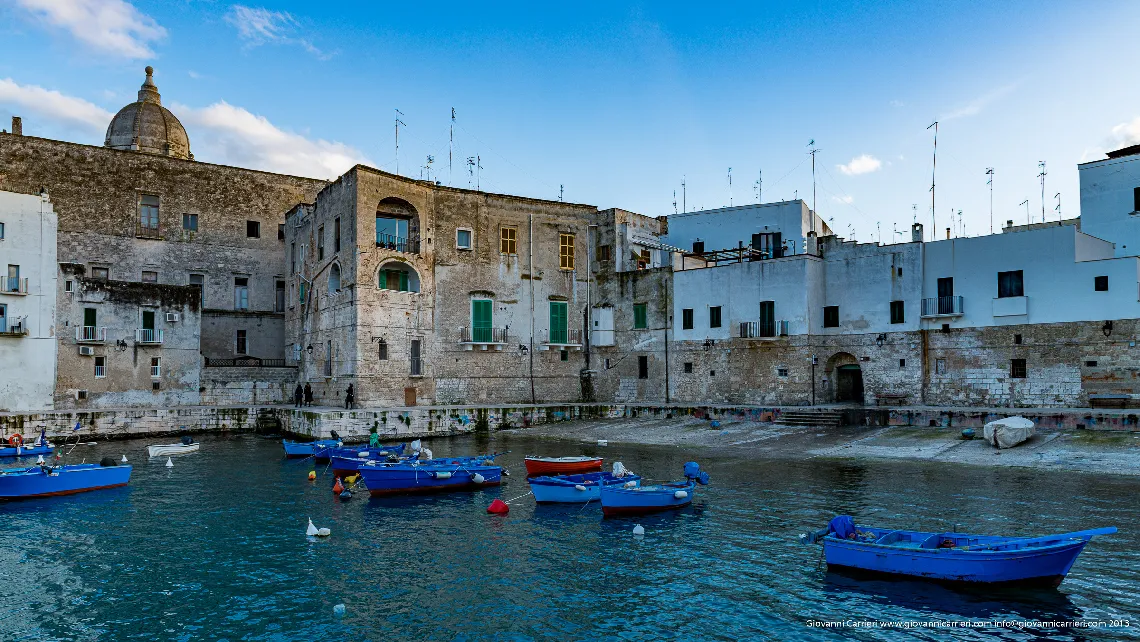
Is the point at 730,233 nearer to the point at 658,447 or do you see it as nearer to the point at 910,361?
the point at 910,361

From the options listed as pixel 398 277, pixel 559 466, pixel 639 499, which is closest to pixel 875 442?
pixel 559 466

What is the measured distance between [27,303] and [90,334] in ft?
10.9

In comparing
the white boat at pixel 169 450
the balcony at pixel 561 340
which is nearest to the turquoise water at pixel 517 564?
the white boat at pixel 169 450

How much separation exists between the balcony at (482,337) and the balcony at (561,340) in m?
2.76

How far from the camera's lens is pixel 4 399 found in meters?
35.6

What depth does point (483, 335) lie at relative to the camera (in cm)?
4256

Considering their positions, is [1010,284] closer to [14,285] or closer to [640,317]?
[640,317]

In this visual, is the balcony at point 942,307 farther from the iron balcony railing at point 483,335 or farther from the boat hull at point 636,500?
the iron balcony railing at point 483,335

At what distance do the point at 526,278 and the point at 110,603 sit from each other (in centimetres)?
3250

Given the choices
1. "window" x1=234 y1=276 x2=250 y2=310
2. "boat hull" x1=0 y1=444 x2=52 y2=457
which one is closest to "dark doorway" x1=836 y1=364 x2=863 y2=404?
"boat hull" x1=0 y1=444 x2=52 y2=457

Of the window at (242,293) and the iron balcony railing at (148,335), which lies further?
the window at (242,293)

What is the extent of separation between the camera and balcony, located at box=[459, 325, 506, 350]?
41.9 m

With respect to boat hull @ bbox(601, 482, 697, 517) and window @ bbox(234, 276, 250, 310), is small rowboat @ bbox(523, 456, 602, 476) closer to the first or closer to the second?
boat hull @ bbox(601, 482, 697, 517)

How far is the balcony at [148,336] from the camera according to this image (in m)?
40.4
